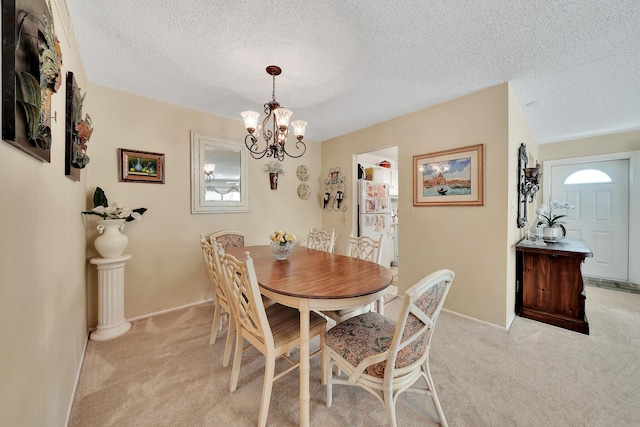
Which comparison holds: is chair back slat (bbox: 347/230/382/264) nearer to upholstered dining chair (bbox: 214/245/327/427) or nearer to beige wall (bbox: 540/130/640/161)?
upholstered dining chair (bbox: 214/245/327/427)

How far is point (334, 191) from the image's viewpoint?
4.17 m

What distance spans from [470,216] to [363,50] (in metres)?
1.96

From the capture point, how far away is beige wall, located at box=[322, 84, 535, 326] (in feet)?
7.71

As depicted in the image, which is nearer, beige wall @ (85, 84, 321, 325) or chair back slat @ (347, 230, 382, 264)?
chair back slat @ (347, 230, 382, 264)

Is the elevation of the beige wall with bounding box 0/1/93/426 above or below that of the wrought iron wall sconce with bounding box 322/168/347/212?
below

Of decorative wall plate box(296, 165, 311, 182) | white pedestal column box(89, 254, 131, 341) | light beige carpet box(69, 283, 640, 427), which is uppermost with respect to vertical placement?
decorative wall plate box(296, 165, 311, 182)

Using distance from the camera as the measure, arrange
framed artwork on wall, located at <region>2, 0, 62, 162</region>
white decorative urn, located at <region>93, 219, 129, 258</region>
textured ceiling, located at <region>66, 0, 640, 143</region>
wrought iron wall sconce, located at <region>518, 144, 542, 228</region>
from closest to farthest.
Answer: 1. framed artwork on wall, located at <region>2, 0, 62, 162</region>
2. textured ceiling, located at <region>66, 0, 640, 143</region>
3. white decorative urn, located at <region>93, 219, 129, 258</region>
4. wrought iron wall sconce, located at <region>518, 144, 542, 228</region>

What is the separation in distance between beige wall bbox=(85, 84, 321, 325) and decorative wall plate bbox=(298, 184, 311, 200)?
105 cm

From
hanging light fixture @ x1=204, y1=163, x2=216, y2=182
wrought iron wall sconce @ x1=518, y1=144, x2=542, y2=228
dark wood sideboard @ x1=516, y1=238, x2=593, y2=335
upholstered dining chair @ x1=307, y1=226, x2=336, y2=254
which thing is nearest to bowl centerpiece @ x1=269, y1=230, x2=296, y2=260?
upholstered dining chair @ x1=307, y1=226, x2=336, y2=254

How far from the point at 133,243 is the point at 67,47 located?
178cm

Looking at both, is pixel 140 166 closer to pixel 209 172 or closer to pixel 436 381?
pixel 209 172

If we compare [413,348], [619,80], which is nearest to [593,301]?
[619,80]

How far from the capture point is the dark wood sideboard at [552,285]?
2324 mm

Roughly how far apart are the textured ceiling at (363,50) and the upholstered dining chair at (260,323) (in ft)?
5.05
